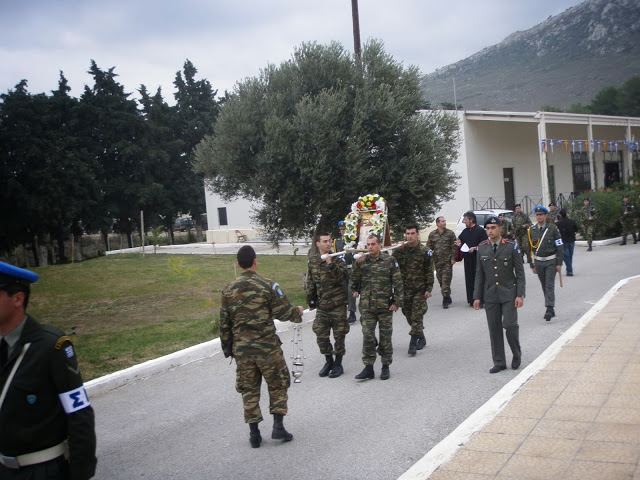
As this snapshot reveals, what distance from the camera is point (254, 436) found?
6.09m

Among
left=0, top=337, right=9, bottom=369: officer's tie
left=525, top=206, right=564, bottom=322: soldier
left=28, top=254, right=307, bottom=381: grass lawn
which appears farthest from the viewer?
left=525, top=206, right=564, bottom=322: soldier

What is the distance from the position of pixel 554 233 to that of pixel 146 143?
41205 mm

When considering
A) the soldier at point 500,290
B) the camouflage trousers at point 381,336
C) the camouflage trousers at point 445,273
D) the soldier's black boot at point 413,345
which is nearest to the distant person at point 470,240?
the camouflage trousers at point 445,273

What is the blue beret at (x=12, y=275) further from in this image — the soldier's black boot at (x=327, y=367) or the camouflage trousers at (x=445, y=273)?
the camouflage trousers at (x=445, y=273)

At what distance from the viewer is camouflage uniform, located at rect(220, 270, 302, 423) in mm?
6039

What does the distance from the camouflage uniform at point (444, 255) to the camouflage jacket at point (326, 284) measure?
5.24 metres

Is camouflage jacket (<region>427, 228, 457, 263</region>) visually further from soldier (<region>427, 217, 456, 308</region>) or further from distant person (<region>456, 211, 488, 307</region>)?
distant person (<region>456, 211, 488, 307</region>)

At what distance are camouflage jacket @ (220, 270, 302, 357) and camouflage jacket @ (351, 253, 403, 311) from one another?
2.22 meters

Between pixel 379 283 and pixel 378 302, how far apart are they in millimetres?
249

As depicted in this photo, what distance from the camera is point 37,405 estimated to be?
311 centimetres

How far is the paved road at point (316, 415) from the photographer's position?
223 inches

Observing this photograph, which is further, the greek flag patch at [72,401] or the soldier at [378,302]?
the soldier at [378,302]

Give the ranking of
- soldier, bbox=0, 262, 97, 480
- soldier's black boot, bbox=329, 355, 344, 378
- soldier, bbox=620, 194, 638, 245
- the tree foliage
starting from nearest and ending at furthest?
soldier, bbox=0, 262, 97, 480 < soldier's black boot, bbox=329, 355, 344, 378 < the tree foliage < soldier, bbox=620, 194, 638, 245

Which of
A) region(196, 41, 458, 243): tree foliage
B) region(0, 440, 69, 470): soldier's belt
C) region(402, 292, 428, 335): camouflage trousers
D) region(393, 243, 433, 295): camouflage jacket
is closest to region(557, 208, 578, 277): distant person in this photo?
region(196, 41, 458, 243): tree foliage
